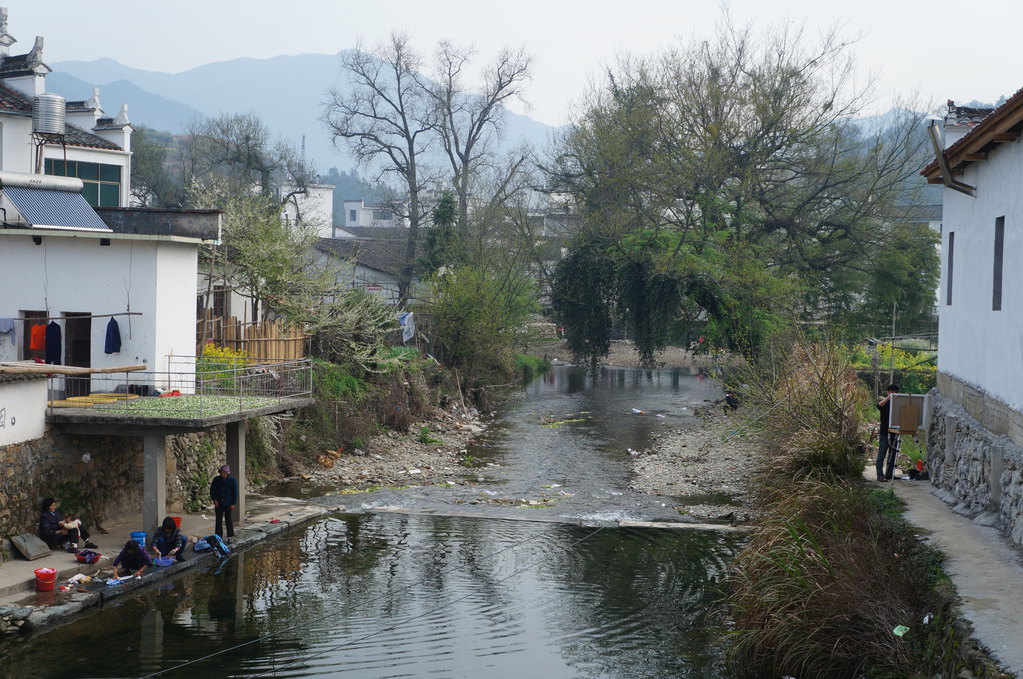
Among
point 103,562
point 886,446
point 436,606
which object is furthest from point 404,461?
point 886,446

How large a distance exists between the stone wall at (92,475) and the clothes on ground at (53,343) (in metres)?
2.41

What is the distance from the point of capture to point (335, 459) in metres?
26.5

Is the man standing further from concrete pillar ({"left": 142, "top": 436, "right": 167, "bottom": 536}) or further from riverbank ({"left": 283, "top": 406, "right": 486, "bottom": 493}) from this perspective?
concrete pillar ({"left": 142, "top": 436, "right": 167, "bottom": 536})

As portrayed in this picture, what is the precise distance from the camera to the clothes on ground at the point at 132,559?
15.4 metres

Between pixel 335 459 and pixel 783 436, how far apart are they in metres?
12.5

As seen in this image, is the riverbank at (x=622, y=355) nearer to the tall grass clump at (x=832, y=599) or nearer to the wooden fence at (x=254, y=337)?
the wooden fence at (x=254, y=337)

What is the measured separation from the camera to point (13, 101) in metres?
26.5

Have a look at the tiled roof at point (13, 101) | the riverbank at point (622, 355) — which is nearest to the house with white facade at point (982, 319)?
the tiled roof at point (13, 101)

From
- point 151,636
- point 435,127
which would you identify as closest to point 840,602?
point 151,636

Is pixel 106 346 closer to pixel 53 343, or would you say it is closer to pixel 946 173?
pixel 53 343

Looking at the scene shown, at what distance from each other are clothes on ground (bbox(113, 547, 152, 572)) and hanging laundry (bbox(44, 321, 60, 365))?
5.84m

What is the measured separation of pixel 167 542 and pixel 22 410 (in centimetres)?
321

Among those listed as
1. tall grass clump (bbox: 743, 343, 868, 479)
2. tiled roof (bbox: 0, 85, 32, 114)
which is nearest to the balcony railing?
tiled roof (bbox: 0, 85, 32, 114)

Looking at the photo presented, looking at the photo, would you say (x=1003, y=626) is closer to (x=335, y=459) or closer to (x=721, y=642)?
(x=721, y=642)
